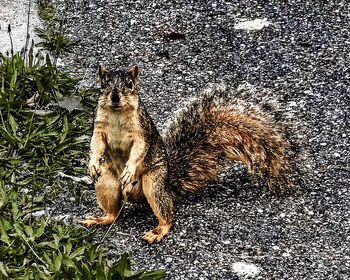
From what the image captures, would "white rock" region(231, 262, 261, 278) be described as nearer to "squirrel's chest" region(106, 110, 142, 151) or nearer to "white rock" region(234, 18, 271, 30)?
"squirrel's chest" region(106, 110, 142, 151)

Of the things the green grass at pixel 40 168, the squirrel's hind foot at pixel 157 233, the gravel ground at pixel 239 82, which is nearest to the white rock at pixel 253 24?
the gravel ground at pixel 239 82

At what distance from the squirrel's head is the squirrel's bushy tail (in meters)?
0.57

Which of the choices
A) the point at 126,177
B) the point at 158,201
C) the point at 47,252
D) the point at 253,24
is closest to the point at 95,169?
the point at 126,177

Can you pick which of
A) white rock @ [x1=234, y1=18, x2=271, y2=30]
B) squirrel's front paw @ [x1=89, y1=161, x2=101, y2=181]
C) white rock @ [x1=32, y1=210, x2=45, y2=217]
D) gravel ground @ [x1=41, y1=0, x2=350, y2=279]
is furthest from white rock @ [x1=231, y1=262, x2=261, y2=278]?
white rock @ [x1=234, y1=18, x2=271, y2=30]

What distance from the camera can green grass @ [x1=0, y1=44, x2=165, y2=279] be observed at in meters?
3.40

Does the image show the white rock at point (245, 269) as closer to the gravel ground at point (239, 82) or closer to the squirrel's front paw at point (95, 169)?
the gravel ground at point (239, 82)

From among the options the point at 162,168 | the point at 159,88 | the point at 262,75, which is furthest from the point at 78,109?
the point at 262,75

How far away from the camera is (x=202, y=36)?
561 centimetres

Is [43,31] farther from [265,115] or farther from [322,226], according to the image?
[322,226]

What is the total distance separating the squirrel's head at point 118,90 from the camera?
11.2 feet

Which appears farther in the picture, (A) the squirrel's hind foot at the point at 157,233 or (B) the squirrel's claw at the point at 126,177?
(A) the squirrel's hind foot at the point at 157,233

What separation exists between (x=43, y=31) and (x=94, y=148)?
2172 millimetres

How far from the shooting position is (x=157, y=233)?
373cm

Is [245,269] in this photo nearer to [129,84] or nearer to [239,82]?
[129,84]
